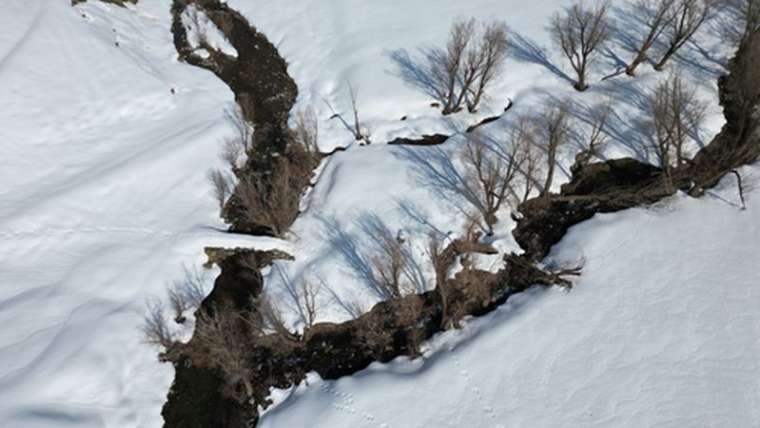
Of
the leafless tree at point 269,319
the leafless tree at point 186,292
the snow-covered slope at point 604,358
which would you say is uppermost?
the leafless tree at point 186,292

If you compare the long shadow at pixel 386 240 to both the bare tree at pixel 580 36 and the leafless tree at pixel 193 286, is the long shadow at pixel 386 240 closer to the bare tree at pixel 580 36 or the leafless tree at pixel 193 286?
the leafless tree at pixel 193 286

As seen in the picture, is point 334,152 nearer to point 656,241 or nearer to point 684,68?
point 656,241

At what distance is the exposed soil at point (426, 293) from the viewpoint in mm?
21562

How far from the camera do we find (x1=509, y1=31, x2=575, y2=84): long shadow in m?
32.0

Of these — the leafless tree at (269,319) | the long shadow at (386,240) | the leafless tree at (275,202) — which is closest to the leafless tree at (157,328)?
the leafless tree at (269,319)

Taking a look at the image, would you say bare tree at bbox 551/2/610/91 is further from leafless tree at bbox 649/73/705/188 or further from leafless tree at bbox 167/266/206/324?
leafless tree at bbox 167/266/206/324

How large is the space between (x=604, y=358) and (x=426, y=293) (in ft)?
23.9

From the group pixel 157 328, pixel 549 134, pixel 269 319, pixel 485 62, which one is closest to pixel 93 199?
pixel 157 328

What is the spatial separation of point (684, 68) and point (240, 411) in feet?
94.7

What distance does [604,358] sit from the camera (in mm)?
21359

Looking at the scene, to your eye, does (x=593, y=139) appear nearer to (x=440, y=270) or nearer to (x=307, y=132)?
(x=440, y=270)

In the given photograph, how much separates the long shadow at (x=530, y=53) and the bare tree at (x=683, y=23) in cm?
543

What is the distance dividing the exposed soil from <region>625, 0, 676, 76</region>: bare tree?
4387mm

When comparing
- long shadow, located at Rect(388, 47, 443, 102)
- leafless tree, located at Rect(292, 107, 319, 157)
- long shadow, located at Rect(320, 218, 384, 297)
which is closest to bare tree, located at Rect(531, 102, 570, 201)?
long shadow, located at Rect(388, 47, 443, 102)
